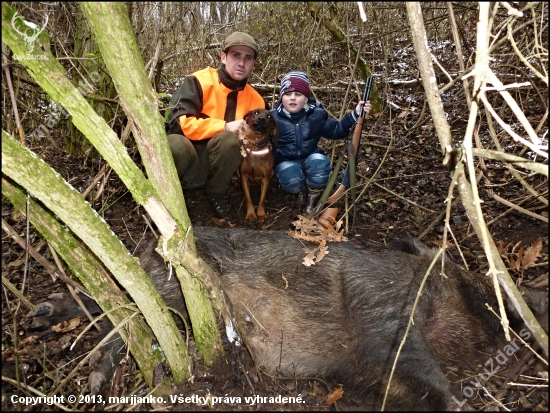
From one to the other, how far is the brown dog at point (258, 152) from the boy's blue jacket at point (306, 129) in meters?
0.19

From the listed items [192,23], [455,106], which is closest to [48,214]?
[192,23]

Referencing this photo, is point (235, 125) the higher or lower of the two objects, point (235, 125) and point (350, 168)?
the higher

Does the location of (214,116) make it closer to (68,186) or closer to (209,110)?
(209,110)

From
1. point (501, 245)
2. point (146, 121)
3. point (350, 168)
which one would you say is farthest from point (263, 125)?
point (501, 245)

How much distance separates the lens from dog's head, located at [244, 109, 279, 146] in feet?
14.4

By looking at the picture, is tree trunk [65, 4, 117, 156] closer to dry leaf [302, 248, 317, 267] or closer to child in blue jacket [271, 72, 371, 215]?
child in blue jacket [271, 72, 371, 215]

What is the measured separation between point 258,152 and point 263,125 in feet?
1.13

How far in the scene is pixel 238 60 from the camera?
14.7ft

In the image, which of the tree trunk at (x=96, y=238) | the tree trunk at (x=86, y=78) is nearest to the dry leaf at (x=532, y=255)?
the tree trunk at (x=96, y=238)

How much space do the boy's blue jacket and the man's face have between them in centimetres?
51

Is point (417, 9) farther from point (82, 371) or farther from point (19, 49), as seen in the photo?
point (82, 371)

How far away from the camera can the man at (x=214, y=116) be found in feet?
14.6

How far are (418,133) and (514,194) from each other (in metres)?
1.95

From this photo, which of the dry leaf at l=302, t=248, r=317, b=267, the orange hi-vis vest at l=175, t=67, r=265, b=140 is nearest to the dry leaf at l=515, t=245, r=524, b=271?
the dry leaf at l=302, t=248, r=317, b=267
